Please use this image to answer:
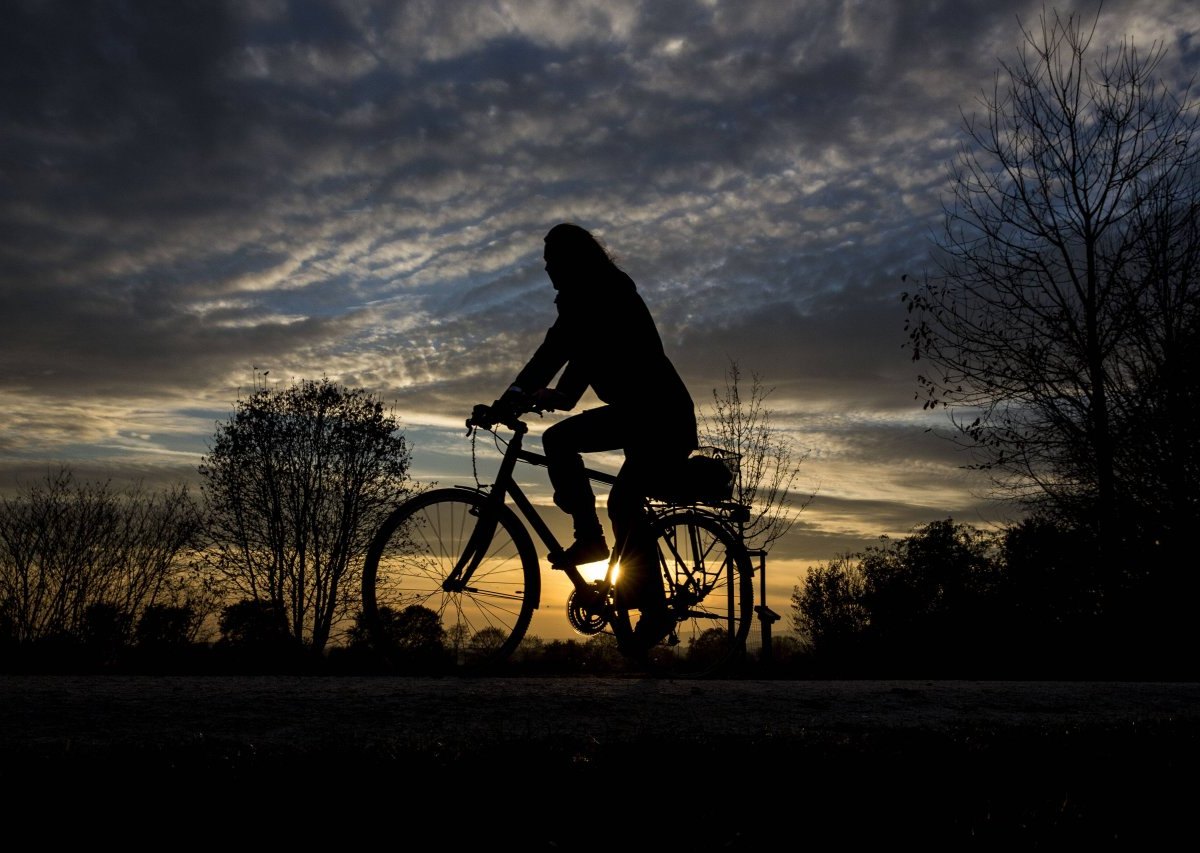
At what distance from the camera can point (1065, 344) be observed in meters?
14.2

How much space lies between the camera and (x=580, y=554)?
5500 millimetres

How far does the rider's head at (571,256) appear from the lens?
532cm

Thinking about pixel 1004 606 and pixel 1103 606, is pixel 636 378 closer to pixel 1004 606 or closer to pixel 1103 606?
pixel 1103 606

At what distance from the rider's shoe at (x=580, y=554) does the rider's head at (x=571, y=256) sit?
1.52m

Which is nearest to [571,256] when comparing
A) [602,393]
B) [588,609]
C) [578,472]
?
[602,393]

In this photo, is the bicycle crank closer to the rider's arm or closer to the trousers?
the trousers

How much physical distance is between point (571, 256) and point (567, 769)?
302 cm

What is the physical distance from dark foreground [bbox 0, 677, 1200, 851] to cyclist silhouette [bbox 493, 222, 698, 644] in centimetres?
108

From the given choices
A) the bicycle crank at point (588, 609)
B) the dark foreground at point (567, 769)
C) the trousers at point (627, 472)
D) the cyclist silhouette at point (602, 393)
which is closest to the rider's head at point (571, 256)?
the cyclist silhouette at point (602, 393)

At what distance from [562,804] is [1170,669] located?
14.3m

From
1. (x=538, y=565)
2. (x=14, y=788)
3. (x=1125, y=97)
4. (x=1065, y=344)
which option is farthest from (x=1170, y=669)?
(x=14, y=788)

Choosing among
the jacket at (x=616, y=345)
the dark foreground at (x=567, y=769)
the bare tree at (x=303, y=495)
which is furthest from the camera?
the bare tree at (x=303, y=495)

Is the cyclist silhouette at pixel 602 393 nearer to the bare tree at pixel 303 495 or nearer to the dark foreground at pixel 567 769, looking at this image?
the dark foreground at pixel 567 769

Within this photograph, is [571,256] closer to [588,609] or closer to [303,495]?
[588,609]
